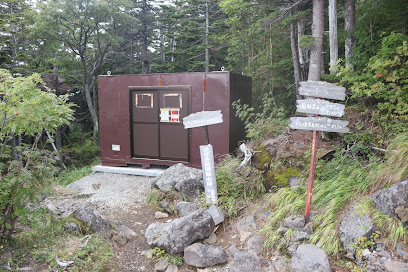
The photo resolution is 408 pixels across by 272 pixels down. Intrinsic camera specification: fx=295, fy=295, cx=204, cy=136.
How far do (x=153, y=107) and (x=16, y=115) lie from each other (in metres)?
4.78

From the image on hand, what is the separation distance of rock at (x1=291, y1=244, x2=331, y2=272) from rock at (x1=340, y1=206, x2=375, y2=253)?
12.8 inches

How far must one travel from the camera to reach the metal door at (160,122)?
7844 mm

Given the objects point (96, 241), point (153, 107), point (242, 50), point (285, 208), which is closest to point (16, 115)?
point (96, 241)

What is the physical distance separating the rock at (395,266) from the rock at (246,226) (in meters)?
1.83

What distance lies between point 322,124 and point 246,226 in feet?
6.32

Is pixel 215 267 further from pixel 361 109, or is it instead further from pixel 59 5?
pixel 59 5

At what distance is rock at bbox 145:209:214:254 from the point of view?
423cm

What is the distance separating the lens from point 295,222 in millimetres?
4039

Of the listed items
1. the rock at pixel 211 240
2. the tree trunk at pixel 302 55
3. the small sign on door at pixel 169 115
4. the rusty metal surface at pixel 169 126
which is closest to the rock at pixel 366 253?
the rock at pixel 211 240

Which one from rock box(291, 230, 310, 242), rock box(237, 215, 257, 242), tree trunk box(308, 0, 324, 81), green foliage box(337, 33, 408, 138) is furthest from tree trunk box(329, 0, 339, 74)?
rock box(291, 230, 310, 242)

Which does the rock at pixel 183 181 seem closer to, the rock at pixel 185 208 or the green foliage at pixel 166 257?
the rock at pixel 185 208

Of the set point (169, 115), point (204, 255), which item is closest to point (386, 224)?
point (204, 255)

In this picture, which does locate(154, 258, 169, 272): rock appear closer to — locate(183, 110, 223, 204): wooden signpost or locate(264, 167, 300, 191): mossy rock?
locate(183, 110, 223, 204): wooden signpost

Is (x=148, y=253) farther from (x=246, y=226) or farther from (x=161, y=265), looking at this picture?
(x=246, y=226)
